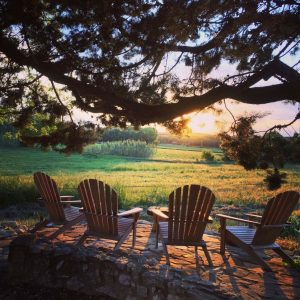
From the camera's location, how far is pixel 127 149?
97.3 ft

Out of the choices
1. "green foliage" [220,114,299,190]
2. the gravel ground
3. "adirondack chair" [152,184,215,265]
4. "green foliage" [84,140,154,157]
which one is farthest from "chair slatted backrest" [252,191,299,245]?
"green foliage" [84,140,154,157]

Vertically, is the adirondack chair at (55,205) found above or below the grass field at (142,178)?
above

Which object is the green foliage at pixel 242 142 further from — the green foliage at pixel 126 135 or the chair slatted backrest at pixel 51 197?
the green foliage at pixel 126 135

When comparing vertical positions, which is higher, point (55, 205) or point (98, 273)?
point (55, 205)

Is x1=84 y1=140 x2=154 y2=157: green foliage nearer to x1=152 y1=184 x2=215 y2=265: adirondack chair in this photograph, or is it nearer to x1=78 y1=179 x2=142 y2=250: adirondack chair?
x1=78 y1=179 x2=142 y2=250: adirondack chair

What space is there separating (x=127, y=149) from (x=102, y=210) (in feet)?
83.6

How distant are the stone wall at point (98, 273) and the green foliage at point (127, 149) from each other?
25.6m

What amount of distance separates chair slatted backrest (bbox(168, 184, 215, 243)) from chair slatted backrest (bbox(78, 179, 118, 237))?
2.16ft

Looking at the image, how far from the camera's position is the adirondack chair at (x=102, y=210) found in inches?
165

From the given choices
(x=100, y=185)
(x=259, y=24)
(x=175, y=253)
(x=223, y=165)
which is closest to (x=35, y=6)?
(x=100, y=185)

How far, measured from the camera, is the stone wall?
2.73m

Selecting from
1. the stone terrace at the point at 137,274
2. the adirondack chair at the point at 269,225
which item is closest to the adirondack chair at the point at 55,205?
the stone terrace at the point at 137,274

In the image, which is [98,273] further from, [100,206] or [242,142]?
[242,142]

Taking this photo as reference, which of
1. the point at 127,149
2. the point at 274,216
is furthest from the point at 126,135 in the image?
the point at 274,216
